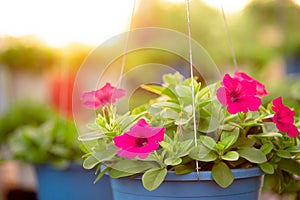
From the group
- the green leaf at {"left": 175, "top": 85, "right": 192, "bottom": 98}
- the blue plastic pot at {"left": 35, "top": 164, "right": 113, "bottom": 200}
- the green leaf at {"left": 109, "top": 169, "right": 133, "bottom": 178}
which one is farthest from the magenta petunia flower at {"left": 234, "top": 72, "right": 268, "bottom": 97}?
the blue plastic pot at {"left": 35, "top": 164, "right": 113, "bottom": 200}

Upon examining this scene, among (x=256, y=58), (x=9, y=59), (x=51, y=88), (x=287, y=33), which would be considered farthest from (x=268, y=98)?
(x=287, y=33)

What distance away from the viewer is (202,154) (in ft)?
2.85

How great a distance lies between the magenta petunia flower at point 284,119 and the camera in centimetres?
91

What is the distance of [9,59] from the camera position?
3.94 m

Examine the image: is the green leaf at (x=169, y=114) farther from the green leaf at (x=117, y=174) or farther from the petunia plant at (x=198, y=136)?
the green leaf at (x=117, y=174)

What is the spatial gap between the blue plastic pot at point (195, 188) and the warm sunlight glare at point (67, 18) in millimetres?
1210

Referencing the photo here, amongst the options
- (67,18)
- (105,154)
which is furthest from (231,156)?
(67,18)

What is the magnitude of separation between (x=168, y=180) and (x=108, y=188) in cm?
68

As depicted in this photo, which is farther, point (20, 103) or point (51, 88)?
point (51, 88)

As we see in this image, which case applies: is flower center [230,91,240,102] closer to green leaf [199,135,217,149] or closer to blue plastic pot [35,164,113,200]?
green leaf [199,135,217,149]

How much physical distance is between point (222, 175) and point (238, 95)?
16cm

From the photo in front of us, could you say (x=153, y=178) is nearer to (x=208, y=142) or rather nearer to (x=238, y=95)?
(x=208, y=142)

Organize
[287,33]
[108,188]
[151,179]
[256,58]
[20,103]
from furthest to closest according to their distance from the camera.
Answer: [287,33] → [256,58] → [20,103] → [108,188] → [151,179]

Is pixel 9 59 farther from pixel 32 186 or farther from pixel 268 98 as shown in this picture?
pixel 268 98
